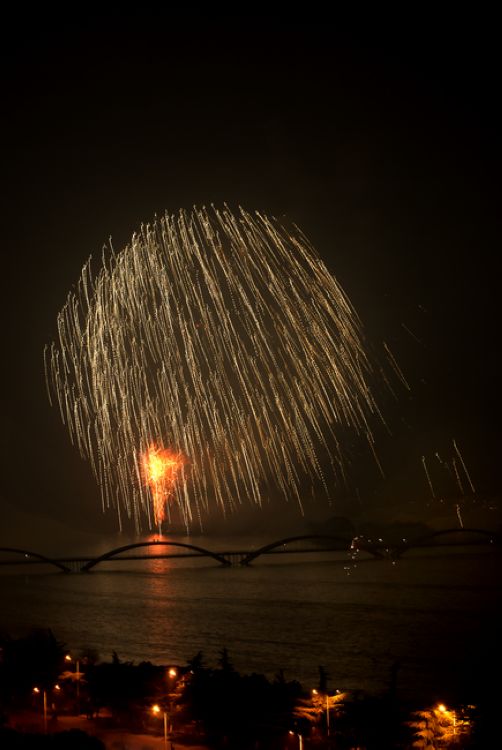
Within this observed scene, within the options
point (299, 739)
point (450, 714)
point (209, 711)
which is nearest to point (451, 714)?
point (450, 714)

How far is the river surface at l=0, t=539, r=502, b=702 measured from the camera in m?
28.0

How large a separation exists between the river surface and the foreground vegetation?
883 cm

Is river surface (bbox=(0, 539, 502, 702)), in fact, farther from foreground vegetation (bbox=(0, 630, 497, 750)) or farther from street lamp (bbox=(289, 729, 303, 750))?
street lamp (bbox=(289, 729, 303, 750))

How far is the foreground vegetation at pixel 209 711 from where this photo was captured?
13.2 meters

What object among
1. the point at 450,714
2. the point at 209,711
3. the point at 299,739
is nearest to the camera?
the point at 299,739

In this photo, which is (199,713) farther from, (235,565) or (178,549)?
(178,549)

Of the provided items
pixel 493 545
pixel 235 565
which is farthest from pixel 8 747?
pixel 493 545

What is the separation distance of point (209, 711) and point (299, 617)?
28.9 metres

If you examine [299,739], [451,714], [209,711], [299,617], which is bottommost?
[299,739]

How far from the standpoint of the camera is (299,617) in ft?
138

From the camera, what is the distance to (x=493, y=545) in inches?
3652

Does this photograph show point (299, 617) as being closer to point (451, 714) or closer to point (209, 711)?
point (209, 711)

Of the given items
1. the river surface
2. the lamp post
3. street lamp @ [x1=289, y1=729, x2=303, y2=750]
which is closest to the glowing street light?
the lamp post

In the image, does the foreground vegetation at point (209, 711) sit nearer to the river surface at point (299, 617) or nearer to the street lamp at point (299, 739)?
the street lamp at point (299, 739)
